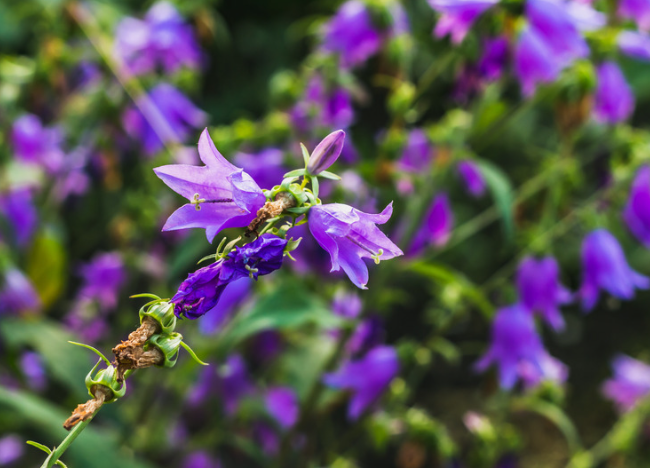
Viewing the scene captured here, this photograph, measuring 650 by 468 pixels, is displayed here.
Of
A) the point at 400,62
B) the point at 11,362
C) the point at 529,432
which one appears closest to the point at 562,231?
the point at 400,62

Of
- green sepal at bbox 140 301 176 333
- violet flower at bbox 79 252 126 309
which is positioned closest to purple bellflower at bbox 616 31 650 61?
green sepal at bbox 140 301 176 333

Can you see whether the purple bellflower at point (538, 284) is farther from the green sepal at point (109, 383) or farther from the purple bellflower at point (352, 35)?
the green sepal at point (109, 383)

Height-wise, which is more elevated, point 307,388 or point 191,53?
point 191,53

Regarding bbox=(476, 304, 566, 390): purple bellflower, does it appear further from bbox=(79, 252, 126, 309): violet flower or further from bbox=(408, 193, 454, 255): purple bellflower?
bbox=(79, 252, 126, 309): violet flower

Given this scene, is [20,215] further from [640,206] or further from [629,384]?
[629,384]

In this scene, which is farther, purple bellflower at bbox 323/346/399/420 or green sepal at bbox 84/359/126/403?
A: purple bellflower at bbox 323/346/399/420

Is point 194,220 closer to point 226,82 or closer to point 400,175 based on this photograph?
point 400,175
